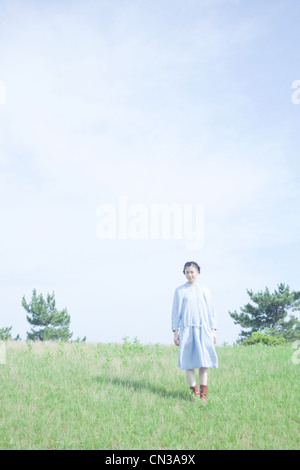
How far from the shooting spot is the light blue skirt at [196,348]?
29.5 ft

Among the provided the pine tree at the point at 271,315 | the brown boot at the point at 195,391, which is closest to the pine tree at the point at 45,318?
the pine tree at the point at 271,315

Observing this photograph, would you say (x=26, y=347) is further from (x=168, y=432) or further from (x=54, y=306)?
(x=54, y=306)

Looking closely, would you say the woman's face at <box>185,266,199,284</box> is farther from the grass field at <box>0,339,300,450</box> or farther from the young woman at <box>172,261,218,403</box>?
the grass field at <box>0,339,300,450</box>

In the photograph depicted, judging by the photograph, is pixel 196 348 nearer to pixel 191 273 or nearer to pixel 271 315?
pixel 191 273

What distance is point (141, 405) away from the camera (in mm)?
8883

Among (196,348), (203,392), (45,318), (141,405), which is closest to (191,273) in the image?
(196,348)

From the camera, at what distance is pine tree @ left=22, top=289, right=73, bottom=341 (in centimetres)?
2866

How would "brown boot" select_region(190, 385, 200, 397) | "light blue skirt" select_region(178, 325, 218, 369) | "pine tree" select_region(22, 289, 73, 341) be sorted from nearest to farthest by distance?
"light blue skirt" select_region(178, 325, 218, 369) < "brown boot" select_region(190, 385, 200, 397) < "pine tree" select_region(22, 289, 73, 341)

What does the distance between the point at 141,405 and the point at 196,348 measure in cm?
160

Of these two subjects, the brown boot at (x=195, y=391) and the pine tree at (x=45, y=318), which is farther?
the pine tree at (x=45, y=318)

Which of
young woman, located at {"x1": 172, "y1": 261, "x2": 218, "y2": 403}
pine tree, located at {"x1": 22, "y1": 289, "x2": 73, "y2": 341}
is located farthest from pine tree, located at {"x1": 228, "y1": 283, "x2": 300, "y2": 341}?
young woman, located at {"x1": 172, "y1": 261, "x2": 218, "y2": 403}

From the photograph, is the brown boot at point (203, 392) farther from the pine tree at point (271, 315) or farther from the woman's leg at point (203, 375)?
the pine tree at point (271, 315)
